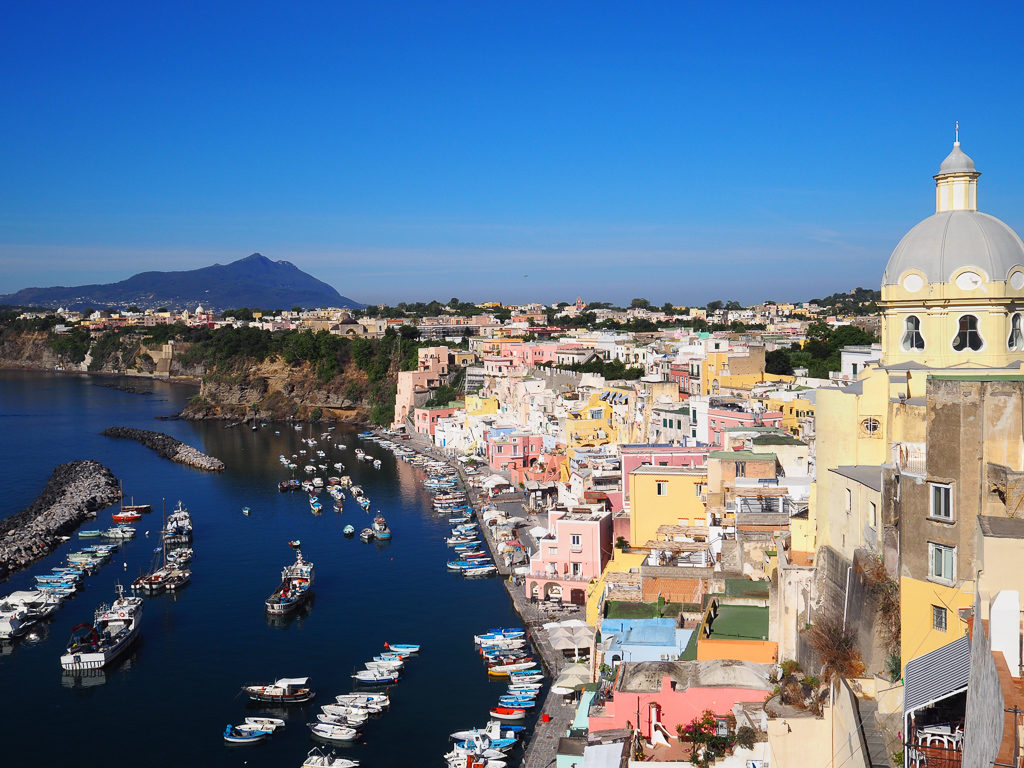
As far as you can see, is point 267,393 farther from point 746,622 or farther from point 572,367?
point 746,622

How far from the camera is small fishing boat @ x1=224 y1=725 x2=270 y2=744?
40.5 feet

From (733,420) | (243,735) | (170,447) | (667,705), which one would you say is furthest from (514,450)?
(667,705)

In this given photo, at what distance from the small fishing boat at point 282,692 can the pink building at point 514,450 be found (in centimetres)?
1585

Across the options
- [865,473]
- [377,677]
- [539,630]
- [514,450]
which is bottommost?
[377,677]

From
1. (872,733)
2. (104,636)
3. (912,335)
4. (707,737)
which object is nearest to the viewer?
(872,733)

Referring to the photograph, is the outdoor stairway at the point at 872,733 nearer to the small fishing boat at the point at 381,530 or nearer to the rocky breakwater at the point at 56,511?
the small fishing boat at the point at 381,530

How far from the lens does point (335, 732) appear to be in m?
12.4

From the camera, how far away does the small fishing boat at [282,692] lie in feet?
43.8

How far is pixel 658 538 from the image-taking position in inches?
585

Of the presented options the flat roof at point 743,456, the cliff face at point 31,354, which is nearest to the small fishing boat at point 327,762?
the flat roof at point 743,456

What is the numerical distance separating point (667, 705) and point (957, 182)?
16.5 ft

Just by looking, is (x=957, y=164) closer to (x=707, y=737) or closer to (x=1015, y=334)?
(x=1015, y=334)

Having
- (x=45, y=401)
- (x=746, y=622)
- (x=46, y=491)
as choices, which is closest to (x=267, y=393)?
(x=45, y=401)

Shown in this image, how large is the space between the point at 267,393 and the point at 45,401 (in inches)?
586
